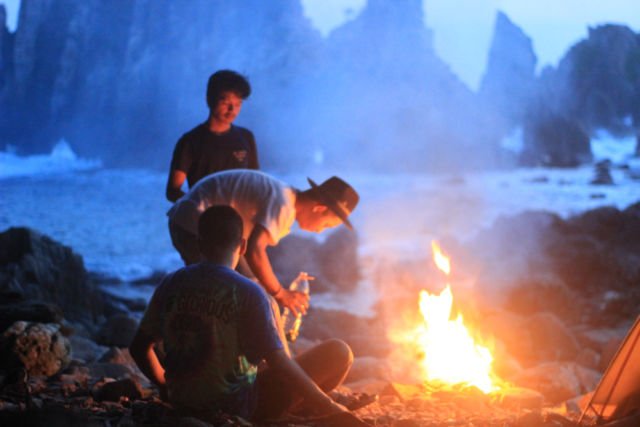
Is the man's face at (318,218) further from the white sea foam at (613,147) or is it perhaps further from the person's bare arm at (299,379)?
the white sea foam at (613,147)

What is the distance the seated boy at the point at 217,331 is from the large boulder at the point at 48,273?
540 cm

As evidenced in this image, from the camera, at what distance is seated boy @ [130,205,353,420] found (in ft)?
8.24

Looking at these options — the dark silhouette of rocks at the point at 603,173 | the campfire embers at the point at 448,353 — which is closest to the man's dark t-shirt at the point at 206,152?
the campfire embers at the point at 448,353

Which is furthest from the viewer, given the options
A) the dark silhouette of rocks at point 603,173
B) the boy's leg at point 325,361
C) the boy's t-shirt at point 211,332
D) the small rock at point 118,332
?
the dark silhouette of rocks at point 603,173

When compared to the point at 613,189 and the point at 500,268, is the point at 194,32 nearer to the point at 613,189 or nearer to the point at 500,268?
the point at 613,189

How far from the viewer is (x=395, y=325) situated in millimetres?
9289

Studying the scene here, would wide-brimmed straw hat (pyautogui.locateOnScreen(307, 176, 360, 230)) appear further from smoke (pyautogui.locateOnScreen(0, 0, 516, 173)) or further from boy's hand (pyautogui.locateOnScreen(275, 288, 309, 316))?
smoke (pyautogui.locateOnScreen(0, 0, 516, 173))

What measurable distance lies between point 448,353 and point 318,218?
99.6 inches

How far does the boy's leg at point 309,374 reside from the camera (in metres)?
2.96

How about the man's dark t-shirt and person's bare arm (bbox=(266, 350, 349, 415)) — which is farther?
the man's dark t-shirt

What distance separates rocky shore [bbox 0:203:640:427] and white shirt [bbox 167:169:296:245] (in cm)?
104

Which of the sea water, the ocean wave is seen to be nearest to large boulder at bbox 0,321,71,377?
the sea water

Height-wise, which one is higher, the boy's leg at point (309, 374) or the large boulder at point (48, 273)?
the large boulder at point (48, 273)

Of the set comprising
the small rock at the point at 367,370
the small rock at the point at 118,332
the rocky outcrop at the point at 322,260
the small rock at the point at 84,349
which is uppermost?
the rocky outcrop at the point at 322,260
